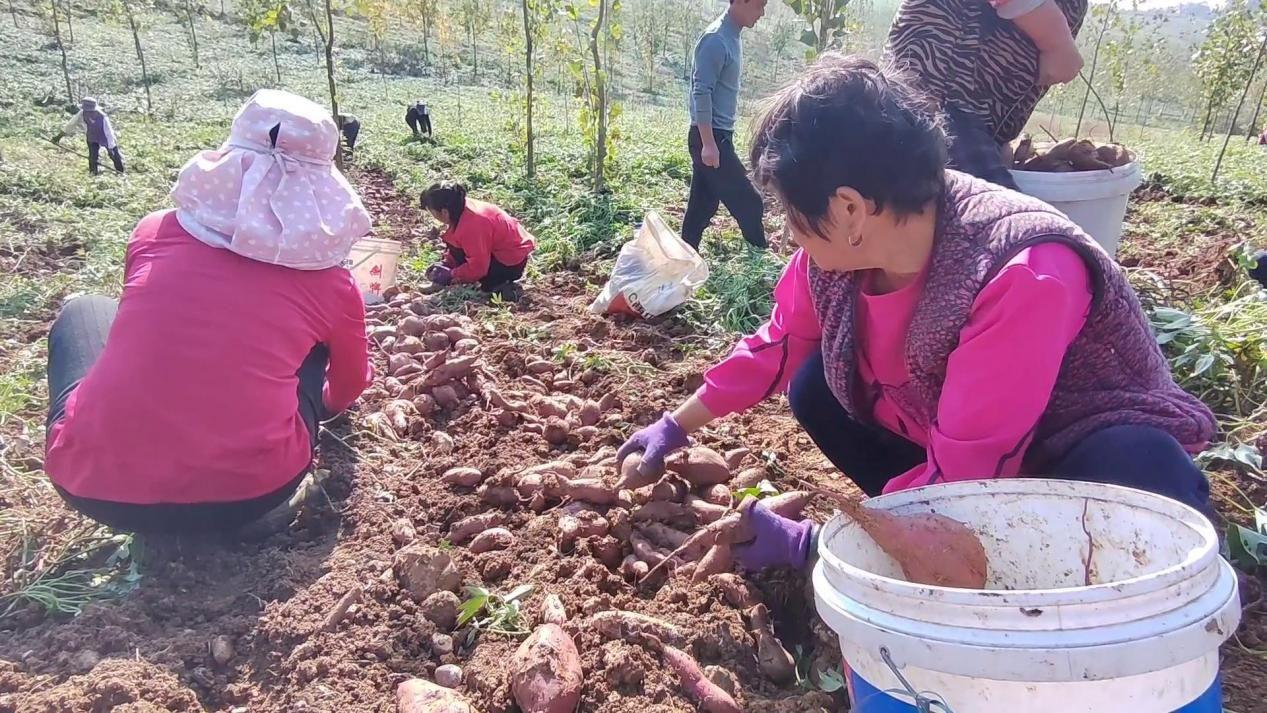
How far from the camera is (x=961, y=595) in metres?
0.87

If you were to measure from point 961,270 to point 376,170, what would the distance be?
754 centimetres

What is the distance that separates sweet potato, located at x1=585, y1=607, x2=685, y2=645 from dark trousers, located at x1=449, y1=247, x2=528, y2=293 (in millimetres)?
2770

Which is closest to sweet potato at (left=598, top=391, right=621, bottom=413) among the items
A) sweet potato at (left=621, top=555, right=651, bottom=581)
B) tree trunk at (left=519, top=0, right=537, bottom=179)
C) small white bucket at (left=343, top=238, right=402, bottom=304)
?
sweet potato at (left=621, top=555, right=651, bottom=581)

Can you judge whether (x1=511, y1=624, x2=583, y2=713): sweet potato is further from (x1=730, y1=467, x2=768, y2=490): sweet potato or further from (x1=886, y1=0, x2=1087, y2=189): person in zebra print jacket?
(x1=886, y1=0, x2=1087, y2=189): person in zebra print jacket

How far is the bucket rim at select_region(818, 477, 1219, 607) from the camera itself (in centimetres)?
83

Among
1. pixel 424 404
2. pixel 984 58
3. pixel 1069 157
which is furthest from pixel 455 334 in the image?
pixel 1069 157

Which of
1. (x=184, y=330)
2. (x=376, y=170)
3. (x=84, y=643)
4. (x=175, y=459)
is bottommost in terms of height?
(x=376, y=170)

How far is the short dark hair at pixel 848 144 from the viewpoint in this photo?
131 centimetres

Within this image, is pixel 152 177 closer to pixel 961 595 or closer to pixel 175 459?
pixel 175 459

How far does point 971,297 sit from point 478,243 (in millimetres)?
3160

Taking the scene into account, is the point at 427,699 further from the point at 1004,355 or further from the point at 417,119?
the point at 417,119

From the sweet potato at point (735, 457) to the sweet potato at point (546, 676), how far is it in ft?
2.89

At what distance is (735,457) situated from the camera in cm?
235

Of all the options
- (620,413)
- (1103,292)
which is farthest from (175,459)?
(1103,292)
